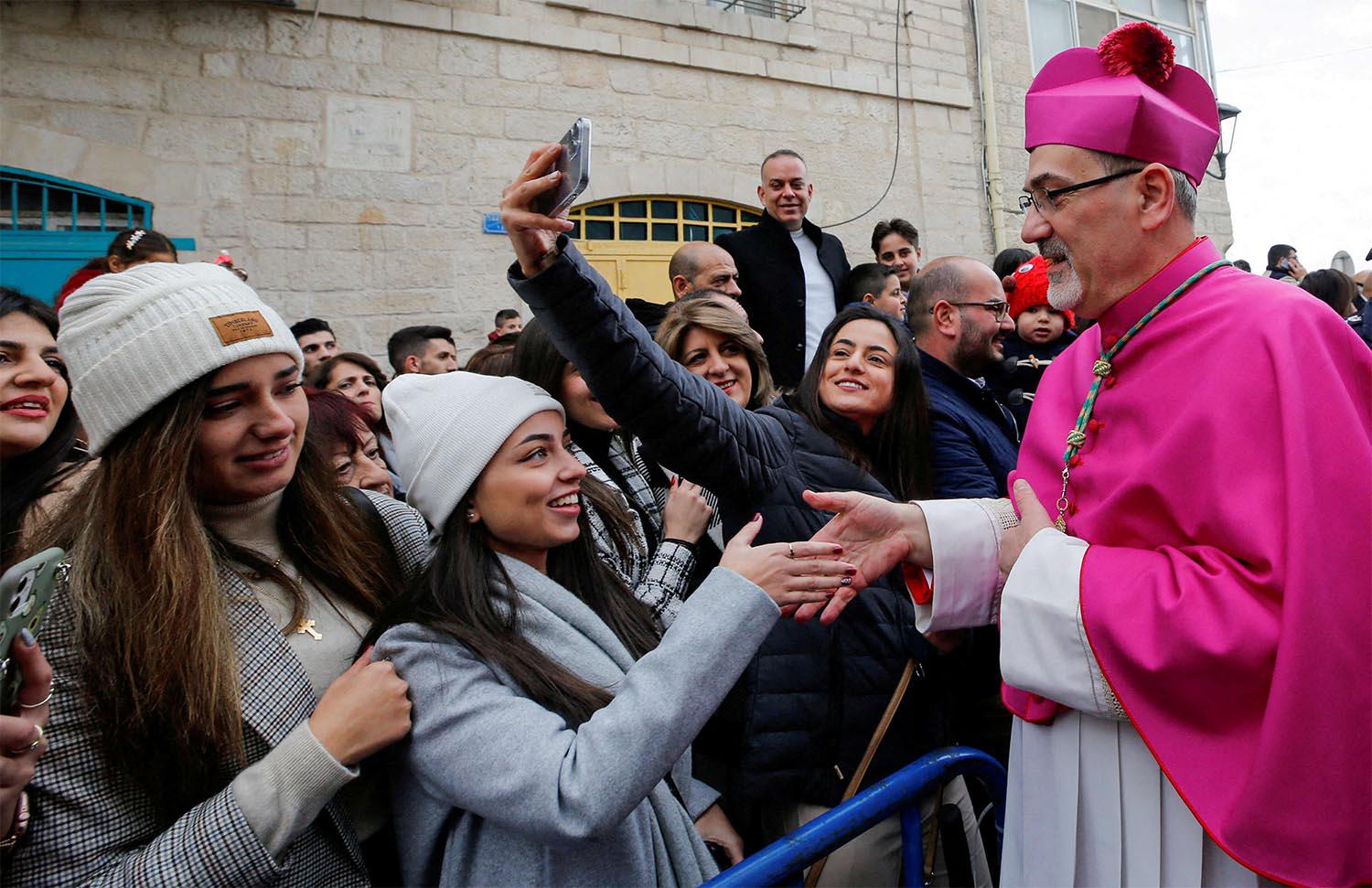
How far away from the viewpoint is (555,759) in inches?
59.3

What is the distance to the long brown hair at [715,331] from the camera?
3.29 meters

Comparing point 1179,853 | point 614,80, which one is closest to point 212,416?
point 1179,853

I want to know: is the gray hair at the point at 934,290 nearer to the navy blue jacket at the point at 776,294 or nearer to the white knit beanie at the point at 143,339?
the navy blue jacket at the point at 776,294

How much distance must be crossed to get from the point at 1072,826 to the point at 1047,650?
0.33 m

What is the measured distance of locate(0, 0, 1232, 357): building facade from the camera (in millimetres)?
6031

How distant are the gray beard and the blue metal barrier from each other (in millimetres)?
1054

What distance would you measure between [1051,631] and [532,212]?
1249mm

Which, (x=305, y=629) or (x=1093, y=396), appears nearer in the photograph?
(x=1093, y=396)

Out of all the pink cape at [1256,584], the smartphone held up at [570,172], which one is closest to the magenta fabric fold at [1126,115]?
the pink cape at [1256,584]

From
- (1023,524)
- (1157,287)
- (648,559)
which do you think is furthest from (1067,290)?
(648,559)

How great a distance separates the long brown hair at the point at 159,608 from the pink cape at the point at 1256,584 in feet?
4.88

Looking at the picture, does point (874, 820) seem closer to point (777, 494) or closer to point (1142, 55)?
point (777, 494)

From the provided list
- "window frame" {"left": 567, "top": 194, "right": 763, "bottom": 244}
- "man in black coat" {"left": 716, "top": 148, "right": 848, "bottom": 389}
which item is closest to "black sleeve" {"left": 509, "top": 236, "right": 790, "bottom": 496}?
"man in black coat" {"left": 716, "top": 148, "right": 848, "bottom": 389}

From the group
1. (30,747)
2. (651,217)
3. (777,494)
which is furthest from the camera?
(651,217)
